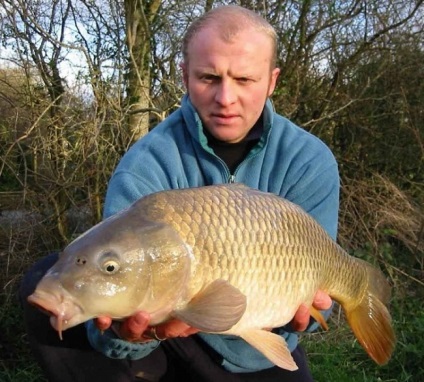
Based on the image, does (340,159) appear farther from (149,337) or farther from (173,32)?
(149,337)

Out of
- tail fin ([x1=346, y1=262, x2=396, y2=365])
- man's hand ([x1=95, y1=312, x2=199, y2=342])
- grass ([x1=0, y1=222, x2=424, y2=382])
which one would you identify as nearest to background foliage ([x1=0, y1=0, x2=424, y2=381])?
grass ([x1=0, y1=222, x2=424, y2=382])

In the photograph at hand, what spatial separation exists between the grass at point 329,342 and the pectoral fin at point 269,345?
118 centimetres

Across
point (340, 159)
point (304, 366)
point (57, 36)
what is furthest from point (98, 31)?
point (304, 366)

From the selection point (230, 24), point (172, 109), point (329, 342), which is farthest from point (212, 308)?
point (172, 109)

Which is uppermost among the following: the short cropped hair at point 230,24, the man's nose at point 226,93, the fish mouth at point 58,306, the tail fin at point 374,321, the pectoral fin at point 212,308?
the short cropped hair at point 230,24

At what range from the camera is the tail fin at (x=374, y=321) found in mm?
1699

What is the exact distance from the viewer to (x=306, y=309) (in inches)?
58.3

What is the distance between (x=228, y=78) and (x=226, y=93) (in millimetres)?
43

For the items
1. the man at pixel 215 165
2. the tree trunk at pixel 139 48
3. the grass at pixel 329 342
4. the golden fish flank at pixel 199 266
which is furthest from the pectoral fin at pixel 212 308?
the tree trunk at pixel 139 48

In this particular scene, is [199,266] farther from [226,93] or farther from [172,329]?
[226,93]

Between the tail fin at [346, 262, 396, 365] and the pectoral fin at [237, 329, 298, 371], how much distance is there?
1.16 ft

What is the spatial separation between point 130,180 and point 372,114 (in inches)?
131

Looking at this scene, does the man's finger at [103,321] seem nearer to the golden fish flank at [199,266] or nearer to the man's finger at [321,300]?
the golden fish flank at [199,266]

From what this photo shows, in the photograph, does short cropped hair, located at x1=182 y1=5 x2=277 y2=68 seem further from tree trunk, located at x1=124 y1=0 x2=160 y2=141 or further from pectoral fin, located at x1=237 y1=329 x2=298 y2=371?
tree trunk, located at x1=124 y1=0 x2=160 y2=141
